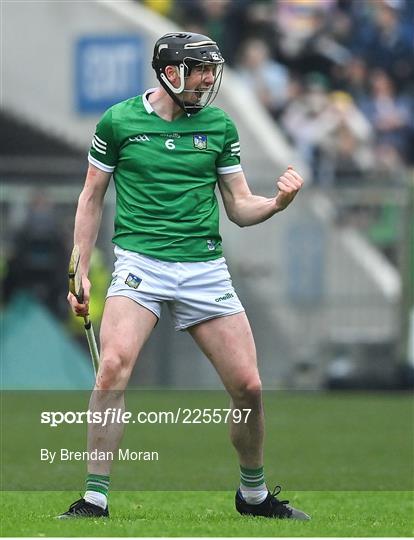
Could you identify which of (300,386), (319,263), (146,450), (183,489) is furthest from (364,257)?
(183,489)

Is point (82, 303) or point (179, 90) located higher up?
point (179, 90)

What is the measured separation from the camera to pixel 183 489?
32.9 feet

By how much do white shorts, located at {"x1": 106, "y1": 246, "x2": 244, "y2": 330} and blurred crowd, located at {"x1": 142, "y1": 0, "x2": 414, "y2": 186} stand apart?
1412cm

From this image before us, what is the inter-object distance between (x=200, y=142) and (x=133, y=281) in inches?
31.1

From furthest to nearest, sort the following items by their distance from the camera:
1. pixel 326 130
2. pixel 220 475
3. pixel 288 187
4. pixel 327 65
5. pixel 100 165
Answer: pixel 327 65 < pixel 326 130 < pixel 220 475 < pixel 100 165 < pixel 288 187

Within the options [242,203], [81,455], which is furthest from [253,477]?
[81,455]

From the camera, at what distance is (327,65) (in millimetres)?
24250

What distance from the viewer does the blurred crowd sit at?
22766 mm

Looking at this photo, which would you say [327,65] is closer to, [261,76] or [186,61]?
[261,76]

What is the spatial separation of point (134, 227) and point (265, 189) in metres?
12.3

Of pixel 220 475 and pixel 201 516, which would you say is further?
pixel 220 475

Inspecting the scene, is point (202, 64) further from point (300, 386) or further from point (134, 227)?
point (300, 386)

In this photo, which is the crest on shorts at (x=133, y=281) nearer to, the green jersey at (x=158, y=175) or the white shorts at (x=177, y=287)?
the white shorts at (x=177, y=287)

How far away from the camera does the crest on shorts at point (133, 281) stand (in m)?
7.85
